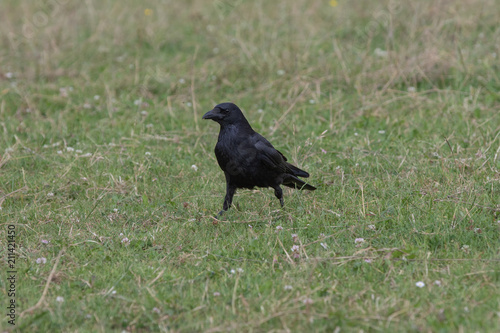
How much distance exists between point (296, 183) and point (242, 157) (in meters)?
0.70

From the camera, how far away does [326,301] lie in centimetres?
391

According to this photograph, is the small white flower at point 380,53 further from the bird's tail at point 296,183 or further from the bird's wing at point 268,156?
the bird's wing at point 268,156

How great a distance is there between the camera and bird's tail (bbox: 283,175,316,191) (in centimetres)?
594

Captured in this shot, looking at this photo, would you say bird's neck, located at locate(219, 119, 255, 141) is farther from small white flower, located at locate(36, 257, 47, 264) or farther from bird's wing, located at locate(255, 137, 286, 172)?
small white flower, located at locate(36, 257, 47, 264)


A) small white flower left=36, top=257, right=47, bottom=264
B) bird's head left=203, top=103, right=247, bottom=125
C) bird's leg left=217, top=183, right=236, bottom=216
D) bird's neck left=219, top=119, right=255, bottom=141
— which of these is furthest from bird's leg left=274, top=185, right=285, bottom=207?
small white flower left=36, top=257, right=47, bottom=264

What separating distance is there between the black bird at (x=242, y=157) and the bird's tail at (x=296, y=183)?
113mm

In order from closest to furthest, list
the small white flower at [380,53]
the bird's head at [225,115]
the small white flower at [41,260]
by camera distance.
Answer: the small white flower at [41,260] → the bird's head at [225,115] → the small white flower at [380,53]

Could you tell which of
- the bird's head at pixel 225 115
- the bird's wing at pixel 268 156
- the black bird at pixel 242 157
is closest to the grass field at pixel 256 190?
the black bird at pixel 242 157

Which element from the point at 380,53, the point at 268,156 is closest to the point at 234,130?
the point at 268,156

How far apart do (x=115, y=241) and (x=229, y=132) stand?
141cm

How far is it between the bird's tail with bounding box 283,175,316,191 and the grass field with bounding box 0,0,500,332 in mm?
126

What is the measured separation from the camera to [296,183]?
603 cm

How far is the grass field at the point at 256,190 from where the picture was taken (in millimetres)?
3977

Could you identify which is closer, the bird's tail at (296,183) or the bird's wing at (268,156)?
the bird's wing at (268,156)
